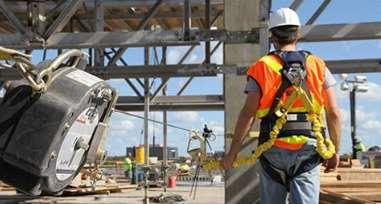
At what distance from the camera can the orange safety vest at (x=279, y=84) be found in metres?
3.82

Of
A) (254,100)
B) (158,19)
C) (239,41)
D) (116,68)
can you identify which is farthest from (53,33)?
(158,19)

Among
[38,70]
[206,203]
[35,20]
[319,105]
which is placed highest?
[35,20]

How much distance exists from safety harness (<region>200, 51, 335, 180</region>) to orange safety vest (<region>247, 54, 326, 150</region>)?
0.02m

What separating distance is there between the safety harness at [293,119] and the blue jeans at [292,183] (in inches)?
1.3

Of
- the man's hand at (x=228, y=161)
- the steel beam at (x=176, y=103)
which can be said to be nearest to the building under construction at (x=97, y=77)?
the man's hand at (x=228, y=161)

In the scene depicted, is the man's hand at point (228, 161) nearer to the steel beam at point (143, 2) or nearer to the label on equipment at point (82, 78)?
the label on equipment at point (82, 78)

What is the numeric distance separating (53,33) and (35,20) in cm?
30

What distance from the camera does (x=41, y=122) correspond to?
4.25 metres

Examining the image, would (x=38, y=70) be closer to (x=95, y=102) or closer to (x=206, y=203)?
(x=95, y=102)

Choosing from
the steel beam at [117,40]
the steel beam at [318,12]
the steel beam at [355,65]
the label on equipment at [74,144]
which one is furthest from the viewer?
the steel beam at [355,65]

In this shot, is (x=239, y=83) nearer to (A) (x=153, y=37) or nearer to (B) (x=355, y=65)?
(A) (x=153, y=37)

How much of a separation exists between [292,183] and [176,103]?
14.3 m

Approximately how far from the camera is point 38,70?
4.36 m

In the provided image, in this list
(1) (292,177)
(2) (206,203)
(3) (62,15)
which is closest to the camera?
(1) (292,177)
